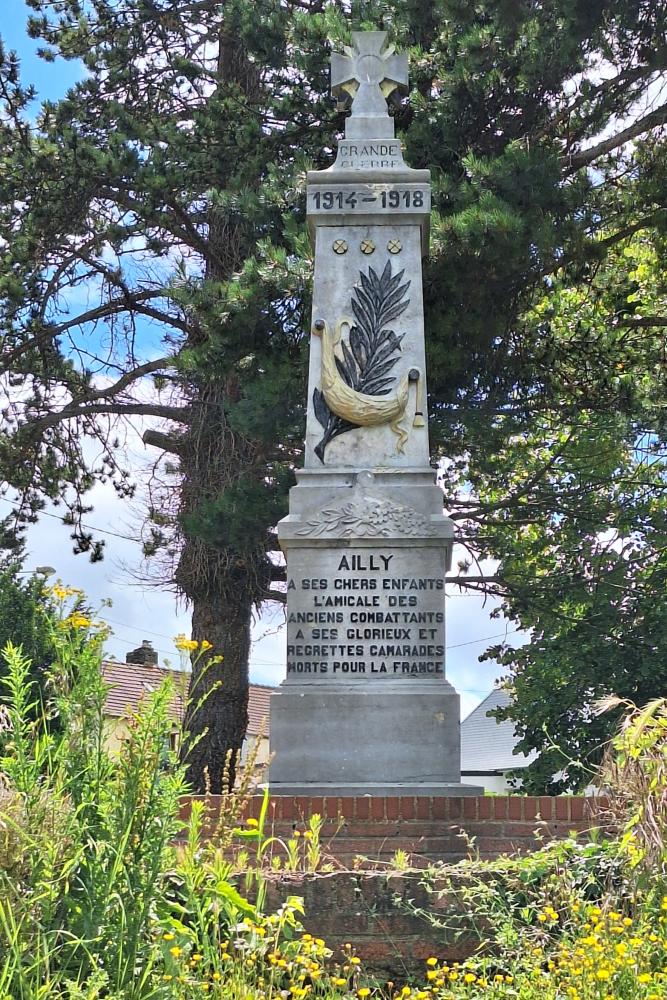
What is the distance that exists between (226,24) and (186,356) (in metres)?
4.64

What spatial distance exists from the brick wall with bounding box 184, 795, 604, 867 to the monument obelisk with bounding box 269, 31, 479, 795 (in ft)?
6.16

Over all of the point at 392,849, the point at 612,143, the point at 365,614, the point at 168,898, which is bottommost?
the point at 168,898

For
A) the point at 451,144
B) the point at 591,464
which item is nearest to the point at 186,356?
the point at 451,144

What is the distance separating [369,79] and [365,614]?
15.1 feet

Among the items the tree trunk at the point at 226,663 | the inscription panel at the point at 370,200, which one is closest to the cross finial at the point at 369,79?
the inscription panel at the point at 370,200

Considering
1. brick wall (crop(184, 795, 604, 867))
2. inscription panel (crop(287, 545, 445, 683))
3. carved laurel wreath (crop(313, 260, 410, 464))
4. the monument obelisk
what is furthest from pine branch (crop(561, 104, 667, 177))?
brick wall (crop(184, 795, 604, 867))

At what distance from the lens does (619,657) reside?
652 inches

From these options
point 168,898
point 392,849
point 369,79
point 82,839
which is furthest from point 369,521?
point 82,839

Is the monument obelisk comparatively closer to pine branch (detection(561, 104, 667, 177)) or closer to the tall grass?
pine branch (detection(561, 104, 667, 177))

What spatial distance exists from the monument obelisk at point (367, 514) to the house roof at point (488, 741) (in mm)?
30500

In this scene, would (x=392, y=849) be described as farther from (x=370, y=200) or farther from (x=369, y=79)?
(x=369, y=79)

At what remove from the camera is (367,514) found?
1015cm

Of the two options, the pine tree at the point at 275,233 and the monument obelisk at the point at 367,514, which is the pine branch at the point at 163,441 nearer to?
the pine tree at the point at 275,233

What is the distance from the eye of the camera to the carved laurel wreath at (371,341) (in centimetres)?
1059
